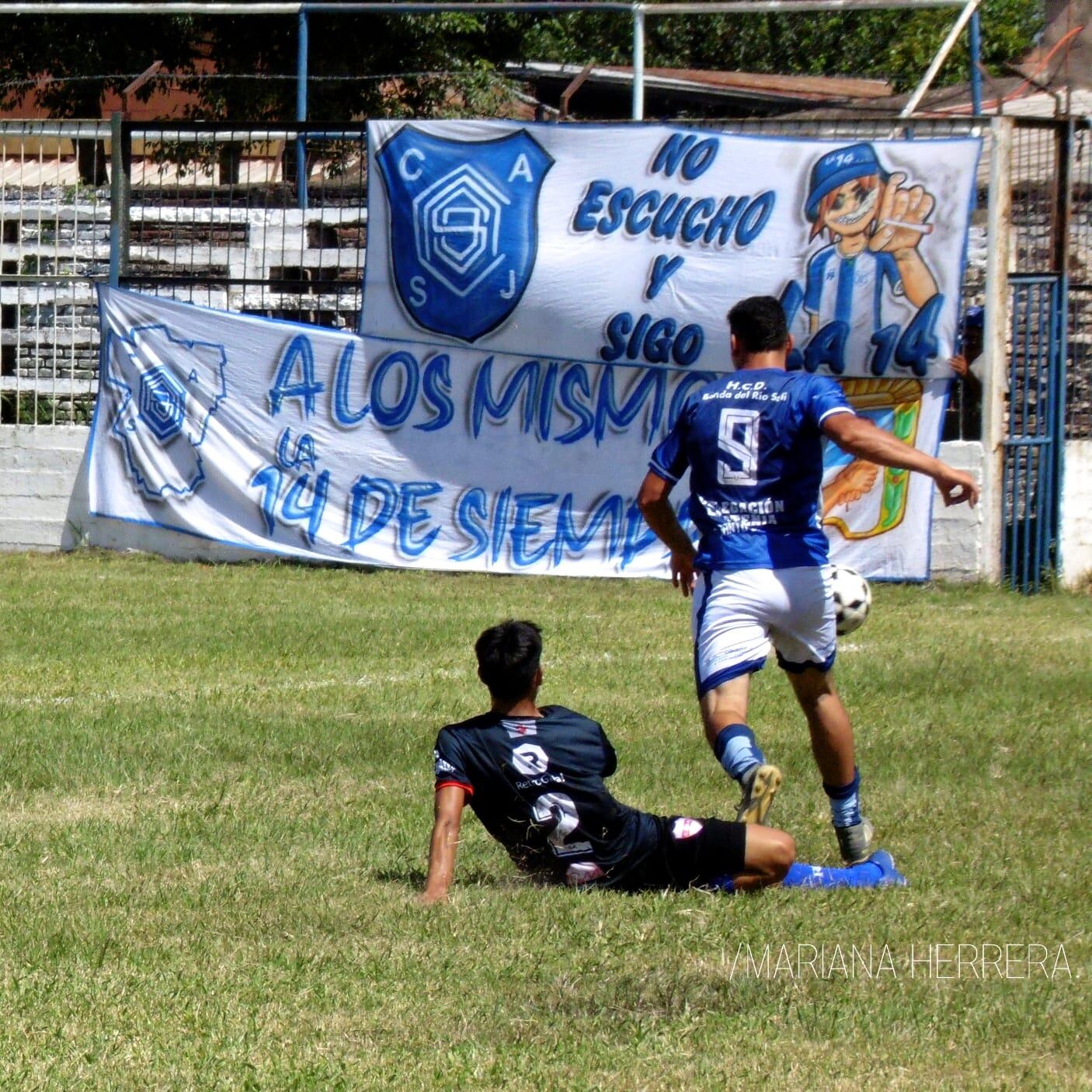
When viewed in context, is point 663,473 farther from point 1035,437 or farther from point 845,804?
point 1035,437

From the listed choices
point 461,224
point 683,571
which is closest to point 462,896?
point 683,571

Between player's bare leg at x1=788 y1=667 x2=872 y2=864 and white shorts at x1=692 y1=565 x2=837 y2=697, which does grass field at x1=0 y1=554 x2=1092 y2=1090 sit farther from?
white shorts at x1=692 y1=565 x2=837 y2=697

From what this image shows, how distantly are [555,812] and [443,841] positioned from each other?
0.33 meters

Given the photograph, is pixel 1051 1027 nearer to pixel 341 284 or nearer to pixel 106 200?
pixel 341 284

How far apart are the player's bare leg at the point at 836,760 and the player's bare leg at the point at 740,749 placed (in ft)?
0.92

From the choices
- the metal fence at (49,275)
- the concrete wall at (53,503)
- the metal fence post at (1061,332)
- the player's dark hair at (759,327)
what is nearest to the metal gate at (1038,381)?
the metal fence post at (1061,332)

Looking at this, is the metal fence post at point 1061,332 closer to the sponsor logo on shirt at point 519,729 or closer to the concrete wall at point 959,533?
the concrete wall at point 959,533

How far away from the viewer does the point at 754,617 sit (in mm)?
5625

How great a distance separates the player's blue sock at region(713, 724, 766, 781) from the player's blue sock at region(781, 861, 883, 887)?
1.15 ft

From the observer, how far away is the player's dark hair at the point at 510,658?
5102mm

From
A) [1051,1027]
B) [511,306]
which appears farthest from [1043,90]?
[1051,1027]

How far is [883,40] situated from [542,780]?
34.8 m

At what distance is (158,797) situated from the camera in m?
6.63

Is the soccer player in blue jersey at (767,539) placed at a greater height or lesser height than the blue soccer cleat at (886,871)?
greater
